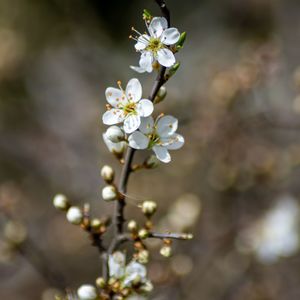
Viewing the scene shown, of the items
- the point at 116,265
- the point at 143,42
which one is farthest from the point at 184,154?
the point at 143,42

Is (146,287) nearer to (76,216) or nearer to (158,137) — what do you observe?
(76,216)

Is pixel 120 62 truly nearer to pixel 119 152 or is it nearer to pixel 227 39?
pixel 227 39

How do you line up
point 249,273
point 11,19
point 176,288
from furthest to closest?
point 11,19 → point 249,273 → point 176,288

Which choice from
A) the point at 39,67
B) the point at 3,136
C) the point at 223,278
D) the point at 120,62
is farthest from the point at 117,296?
the point at 120,62

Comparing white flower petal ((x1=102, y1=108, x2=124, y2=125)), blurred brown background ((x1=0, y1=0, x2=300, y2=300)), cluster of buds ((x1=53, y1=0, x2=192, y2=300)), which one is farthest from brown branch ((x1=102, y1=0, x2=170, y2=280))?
blurred brown background ((x1=0, y1=0, x2=300, y2=300))

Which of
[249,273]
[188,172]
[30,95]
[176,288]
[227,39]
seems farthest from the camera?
[227,39]

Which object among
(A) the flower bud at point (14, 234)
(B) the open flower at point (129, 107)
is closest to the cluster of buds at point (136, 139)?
(B) the open flower at point (129, 107)

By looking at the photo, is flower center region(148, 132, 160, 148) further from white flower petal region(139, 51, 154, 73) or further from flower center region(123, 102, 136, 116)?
white flower petal region(139, 51, 154, 73)
